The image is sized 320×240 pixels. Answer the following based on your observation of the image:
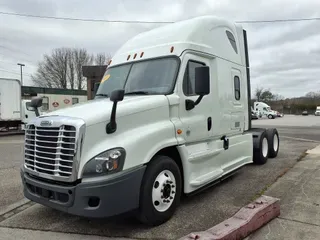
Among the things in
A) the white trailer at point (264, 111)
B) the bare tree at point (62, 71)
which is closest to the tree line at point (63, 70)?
the bare tree at point (62, 71)

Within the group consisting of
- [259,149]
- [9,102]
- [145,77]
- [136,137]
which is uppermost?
[9,102]

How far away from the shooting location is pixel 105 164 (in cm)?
365

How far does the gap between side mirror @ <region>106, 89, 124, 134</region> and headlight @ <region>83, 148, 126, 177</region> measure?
29 cm

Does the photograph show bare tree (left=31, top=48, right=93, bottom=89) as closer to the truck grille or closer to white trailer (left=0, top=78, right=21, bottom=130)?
white trailer (left=0, top=78, right=21, bottom=130)

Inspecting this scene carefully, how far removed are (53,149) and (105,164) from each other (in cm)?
73

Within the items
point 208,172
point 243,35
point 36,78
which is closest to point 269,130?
point 243,35

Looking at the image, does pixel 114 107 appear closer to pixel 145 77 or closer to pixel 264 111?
pixel 145 77

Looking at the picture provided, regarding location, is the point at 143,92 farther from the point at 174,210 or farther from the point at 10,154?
the point at 10,154

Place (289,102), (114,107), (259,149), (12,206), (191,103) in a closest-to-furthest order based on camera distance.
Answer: (114,107), (191,103), (12,206), (259,149), (289,102)

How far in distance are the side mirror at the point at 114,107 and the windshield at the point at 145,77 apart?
1071 millimetres

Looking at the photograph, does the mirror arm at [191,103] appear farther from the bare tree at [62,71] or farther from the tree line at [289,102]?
the tree line at [289,102]

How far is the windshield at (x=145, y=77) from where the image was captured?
4777mm

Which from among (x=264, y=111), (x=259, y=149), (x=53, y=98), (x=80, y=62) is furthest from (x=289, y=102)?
(x=259, y=149)

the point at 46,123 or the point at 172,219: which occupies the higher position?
the point at 46,123
